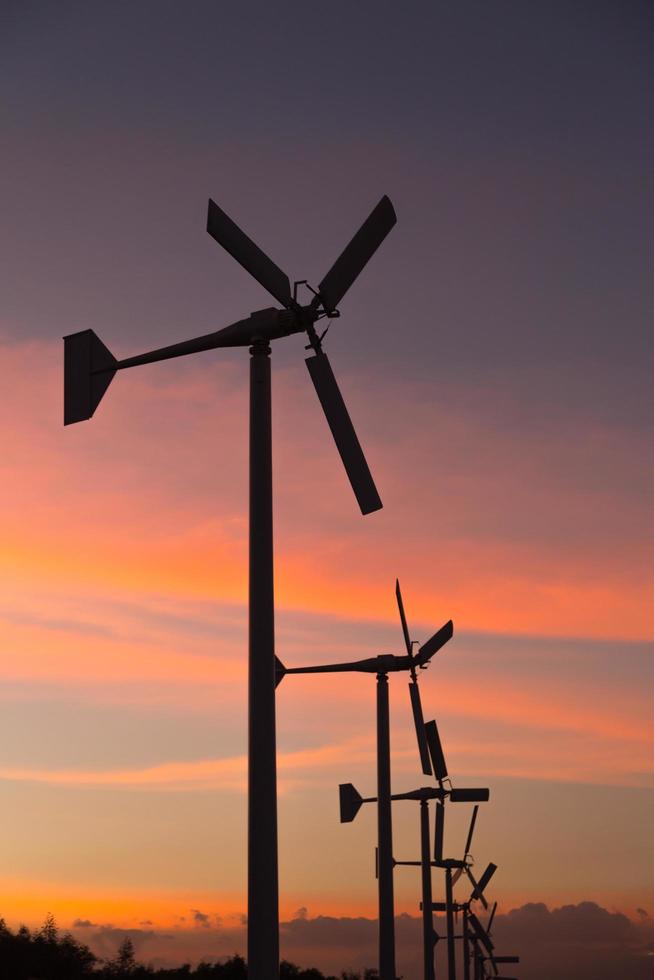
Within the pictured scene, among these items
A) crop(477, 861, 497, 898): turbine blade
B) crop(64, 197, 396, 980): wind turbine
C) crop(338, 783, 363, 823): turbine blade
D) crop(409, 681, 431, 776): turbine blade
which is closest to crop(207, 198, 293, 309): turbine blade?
crop(64, 197, 396, 980): wind turbine

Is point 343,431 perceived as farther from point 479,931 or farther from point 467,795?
point 479,931

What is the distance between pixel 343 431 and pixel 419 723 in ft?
97.6

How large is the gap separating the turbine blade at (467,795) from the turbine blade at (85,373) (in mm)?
43811

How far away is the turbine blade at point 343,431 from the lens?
978 inches

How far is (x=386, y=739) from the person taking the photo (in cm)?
4678

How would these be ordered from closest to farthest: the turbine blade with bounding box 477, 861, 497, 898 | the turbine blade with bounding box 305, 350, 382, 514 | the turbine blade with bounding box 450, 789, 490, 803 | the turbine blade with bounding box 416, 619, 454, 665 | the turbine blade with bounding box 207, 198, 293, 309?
the turbine blade with bounding box 305, 350, 382, 514, the turbine blade with bounding box 207, 198, 293, 309, the turbine blade with bounding box 416, 619, 454, 665, the turbine blade with bounding box 450, 789, 490, 803, the turbine blade with bounding box 477, 861, 497, 898

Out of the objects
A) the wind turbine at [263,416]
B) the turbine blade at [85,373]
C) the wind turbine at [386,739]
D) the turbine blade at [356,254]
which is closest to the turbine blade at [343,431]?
the wind turbine at [263,416]

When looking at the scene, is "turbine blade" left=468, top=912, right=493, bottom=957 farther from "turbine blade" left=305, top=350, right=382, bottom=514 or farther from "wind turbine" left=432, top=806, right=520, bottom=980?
"turbine blade" left=305, top=350, right=382, bottom=514

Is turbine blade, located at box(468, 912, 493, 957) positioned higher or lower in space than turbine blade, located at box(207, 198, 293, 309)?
lower

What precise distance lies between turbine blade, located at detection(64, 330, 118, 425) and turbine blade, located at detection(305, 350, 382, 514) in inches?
184

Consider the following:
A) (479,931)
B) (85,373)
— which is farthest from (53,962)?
(85,373)

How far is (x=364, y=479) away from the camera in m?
25.0

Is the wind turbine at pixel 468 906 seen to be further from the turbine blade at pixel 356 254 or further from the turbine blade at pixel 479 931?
the turbine blade at pixel 356 254

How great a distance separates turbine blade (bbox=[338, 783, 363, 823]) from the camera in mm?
59938
